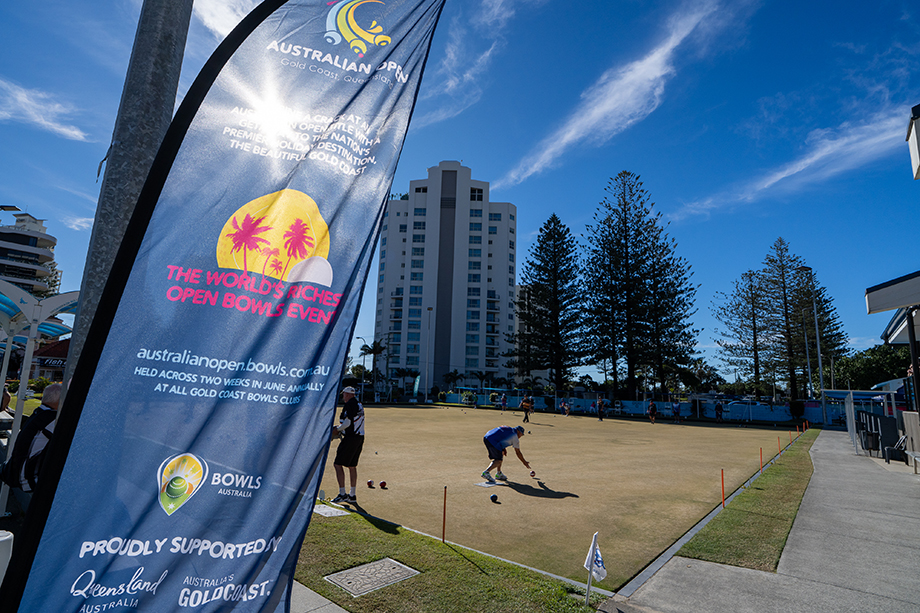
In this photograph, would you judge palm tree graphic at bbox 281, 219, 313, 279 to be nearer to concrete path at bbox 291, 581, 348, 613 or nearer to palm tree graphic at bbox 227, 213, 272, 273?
palm tree graphic at bbox 227, 213, 272, 273

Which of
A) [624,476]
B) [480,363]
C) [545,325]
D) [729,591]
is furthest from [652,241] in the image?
[729,591]

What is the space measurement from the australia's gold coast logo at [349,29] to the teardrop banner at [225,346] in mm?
17

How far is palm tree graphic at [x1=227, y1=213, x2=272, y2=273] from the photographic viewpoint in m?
2.22

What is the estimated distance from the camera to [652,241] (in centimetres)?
5231

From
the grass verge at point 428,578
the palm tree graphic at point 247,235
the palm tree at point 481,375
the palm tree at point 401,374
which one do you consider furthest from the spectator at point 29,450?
the palm tree at point 481,375

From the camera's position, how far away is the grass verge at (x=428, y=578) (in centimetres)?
411

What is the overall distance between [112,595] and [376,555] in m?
3.71

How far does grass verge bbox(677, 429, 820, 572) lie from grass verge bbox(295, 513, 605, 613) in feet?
7.01

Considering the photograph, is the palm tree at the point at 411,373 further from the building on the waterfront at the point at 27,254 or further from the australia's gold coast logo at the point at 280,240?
the australia's gold coast logo at the point at 280,240

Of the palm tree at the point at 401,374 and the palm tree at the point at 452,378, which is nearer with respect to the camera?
the palm tree at the point at 452,378

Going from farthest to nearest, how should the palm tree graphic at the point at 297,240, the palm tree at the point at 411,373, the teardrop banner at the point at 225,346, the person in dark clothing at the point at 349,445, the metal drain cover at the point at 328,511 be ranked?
the palm tree at the point at 411,373 → the person in dark clothing at the point at 349,445 → the metal drain cover at the point at 328,511 → the palm tree graphic at the point at 297,240 → the teardrop banner at the point at 225,346

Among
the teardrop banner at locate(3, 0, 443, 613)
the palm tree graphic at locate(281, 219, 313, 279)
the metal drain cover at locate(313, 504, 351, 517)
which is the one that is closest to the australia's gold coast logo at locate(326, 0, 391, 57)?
the teardrop banner at locate(3, 0, 443, 613)

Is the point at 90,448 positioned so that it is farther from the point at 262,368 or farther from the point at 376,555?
the point at 376,555

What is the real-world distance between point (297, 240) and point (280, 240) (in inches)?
3.1
